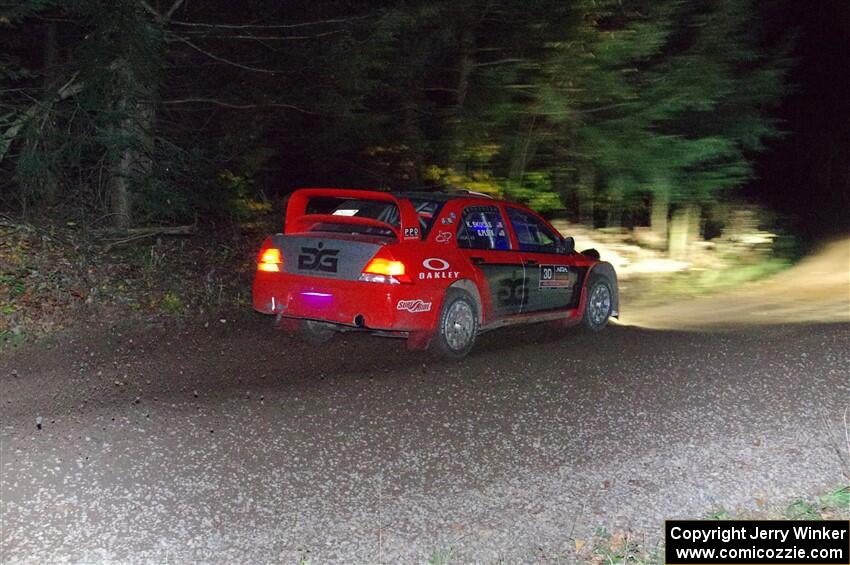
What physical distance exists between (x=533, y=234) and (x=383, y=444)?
16.2 feet

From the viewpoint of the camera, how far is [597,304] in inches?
478

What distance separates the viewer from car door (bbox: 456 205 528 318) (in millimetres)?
10188

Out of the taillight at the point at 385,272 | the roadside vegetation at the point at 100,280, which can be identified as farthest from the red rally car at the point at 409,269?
the roadside vegetation at the point at 100,280

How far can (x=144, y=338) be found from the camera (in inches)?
419

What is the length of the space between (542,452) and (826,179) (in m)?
37.8

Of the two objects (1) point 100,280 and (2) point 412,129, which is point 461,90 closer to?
(2) point 412,129

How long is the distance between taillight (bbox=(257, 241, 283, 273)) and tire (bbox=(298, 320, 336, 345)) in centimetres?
74

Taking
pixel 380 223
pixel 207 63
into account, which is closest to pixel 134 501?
pixel 380 223

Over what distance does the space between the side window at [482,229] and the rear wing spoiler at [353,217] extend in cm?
67

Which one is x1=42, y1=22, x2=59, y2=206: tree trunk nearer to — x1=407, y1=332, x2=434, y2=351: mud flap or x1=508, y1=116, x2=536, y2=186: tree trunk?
x1=407, y1=332, x2=434, y2=351: mud flap

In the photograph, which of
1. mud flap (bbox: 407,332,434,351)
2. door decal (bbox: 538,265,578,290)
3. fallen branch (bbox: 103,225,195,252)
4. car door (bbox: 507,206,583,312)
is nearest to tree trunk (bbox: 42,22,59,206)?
fallen branch (bbox: 103,225,195,252)

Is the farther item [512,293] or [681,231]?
[681,231]

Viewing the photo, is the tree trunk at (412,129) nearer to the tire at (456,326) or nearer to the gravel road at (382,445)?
the gravel road at (382,445)

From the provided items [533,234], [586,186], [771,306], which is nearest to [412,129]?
[586,186]
